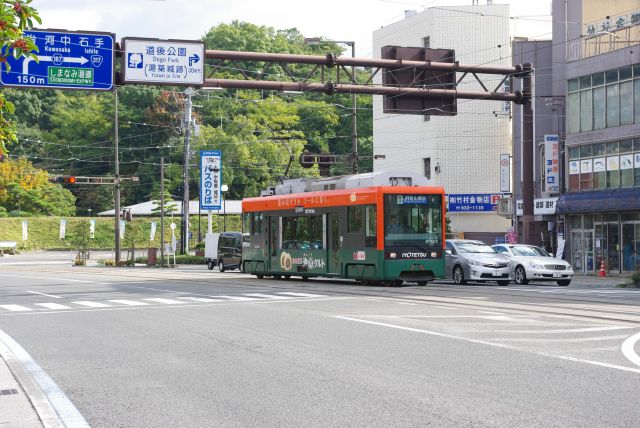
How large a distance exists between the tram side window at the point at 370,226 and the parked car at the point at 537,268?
7056 millimetres

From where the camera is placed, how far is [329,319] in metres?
16.8

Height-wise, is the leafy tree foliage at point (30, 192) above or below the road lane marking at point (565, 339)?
above

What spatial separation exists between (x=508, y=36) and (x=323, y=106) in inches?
1268

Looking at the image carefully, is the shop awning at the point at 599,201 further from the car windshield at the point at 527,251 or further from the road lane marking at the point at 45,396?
the road lane marking at the point at 45,396

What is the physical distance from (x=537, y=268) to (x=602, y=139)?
1314 centimetres

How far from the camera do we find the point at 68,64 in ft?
91.2

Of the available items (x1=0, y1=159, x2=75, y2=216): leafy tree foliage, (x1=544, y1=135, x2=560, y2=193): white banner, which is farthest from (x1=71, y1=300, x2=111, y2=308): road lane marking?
(x1=0, y1=159, x2=75, y2=216): leafy tree foliage

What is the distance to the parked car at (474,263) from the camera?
30906mm

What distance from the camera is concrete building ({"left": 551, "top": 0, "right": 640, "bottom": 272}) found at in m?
40.7

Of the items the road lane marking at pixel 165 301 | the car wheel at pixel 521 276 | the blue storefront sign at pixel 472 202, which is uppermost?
Answer: the blue storefront sign at pixel 472 202

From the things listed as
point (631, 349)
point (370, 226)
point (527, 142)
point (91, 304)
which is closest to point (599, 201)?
point (527, 142)

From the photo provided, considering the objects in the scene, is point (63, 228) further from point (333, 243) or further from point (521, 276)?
point (521, 276)

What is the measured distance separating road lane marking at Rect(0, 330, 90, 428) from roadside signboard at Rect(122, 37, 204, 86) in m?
16.6

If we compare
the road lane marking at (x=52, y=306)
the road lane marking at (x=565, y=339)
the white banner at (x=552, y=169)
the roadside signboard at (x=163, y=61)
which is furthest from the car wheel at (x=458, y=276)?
the road lane marking at (x=565, y=339)
